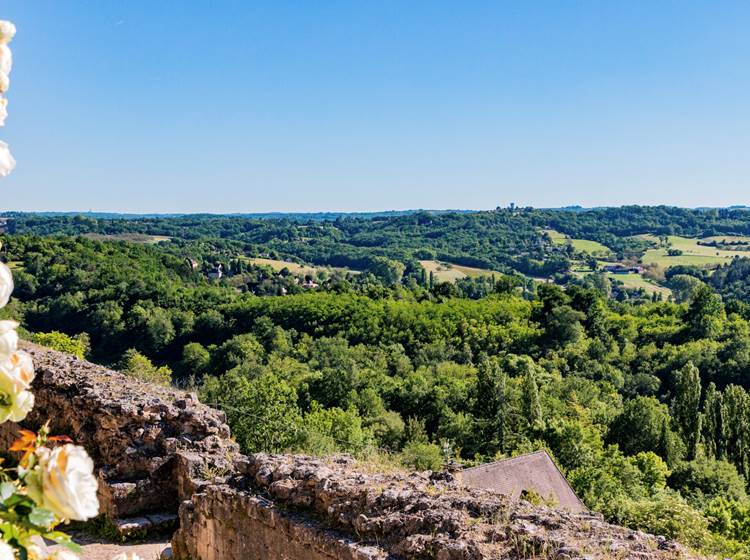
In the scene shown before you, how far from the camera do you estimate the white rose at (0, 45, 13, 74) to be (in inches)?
98.2

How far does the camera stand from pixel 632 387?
192 feet

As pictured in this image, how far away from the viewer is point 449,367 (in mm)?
56000

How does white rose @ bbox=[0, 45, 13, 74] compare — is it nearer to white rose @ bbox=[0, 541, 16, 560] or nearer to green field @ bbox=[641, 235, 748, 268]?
white rose @ bbox=[0, 541, 16, 560]

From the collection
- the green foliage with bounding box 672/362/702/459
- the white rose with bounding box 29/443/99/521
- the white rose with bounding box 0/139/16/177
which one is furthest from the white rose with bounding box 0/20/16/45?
the green foliage with bounding box 672/362/702/459

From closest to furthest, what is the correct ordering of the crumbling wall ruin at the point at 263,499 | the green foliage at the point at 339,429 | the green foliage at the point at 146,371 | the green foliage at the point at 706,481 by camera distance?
the crumbling wall ruin at the point at 263,499 < the green foliage at the point at 146,371 < the green foliage at the point at 339,429 < the green foliage at the point at 706,481

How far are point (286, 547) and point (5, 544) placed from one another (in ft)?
21.7

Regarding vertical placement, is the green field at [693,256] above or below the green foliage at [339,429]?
above

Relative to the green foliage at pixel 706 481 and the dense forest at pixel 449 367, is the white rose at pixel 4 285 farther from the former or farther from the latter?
the green foliage at pixel 706 481

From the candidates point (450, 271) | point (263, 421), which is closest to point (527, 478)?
point (263, 421)

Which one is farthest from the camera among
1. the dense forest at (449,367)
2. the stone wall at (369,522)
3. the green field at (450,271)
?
the green field at (450,271)

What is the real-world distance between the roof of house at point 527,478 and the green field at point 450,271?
132m

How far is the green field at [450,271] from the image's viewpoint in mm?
155175

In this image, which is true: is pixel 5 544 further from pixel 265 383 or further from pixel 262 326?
pixel 262 326

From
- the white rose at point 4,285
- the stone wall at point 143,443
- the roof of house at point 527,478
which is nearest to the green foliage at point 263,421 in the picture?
the roof of house at point 527,478
